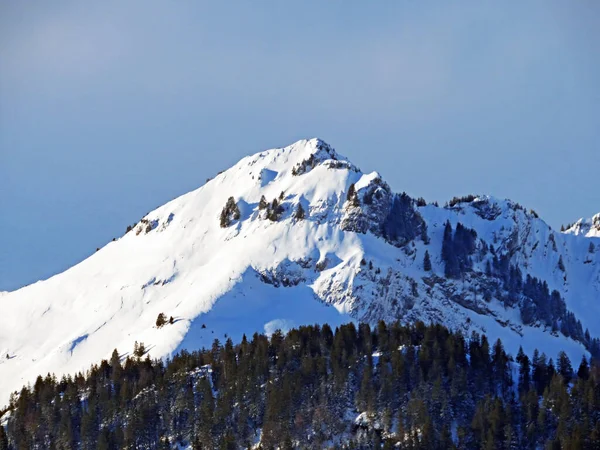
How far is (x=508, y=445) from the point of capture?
199375 millimetres

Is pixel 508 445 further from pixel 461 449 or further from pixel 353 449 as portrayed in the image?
pixel 353 449

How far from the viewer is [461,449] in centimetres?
19900

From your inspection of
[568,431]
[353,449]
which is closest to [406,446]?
[353,449]

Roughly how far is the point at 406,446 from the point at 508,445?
643 inches

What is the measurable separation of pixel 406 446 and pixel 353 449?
8.56m

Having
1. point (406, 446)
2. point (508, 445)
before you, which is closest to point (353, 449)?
point (406, 446)

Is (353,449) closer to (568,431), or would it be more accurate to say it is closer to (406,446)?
(406,446)

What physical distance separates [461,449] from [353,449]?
16976mm

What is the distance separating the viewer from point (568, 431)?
200 m

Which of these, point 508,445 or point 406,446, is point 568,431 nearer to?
point 508,445

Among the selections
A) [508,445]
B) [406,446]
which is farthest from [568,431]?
[406,446]

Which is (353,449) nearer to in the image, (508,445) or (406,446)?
(406,446)

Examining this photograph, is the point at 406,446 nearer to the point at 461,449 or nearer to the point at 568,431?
the point at 461,449

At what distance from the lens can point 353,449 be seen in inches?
7869
